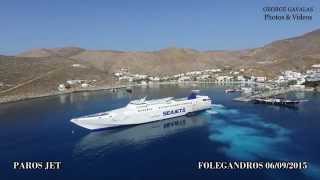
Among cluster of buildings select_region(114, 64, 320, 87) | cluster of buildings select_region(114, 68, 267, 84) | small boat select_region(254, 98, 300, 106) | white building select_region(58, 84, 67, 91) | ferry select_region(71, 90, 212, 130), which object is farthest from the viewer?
cluster of buildings select_region(114, 68, 267, 84)

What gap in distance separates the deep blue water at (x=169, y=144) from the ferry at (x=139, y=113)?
4.81ft

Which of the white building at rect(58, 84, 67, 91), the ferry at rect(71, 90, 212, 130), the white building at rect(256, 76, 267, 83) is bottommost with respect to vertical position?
the ferry at rect(71, 90, 212, 130)

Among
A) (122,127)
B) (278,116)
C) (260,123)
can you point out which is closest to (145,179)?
(122,127)

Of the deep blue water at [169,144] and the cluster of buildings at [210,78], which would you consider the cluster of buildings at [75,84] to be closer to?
the cluster of buildings at [210,78]

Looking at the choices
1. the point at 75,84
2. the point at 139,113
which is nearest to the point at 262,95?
the point at 139,113

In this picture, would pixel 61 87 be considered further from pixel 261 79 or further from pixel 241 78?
pixel 261 79

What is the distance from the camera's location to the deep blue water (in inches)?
1506

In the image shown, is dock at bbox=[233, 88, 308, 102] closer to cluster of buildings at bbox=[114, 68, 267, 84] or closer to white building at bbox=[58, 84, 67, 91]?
cluster of buildings at bbox=[114, 68, 267, 84]

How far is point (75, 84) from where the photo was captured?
147000 millimetres

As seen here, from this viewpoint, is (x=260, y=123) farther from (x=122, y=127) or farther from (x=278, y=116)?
(x=122, y=127)

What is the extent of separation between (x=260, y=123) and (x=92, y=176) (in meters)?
32.5

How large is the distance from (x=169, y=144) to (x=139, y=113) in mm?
15853

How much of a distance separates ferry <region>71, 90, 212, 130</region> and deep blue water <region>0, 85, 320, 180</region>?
1.47 metres

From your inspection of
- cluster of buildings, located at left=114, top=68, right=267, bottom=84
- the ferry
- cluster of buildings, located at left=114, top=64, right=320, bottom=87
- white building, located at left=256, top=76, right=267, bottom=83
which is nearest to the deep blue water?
the ferry
